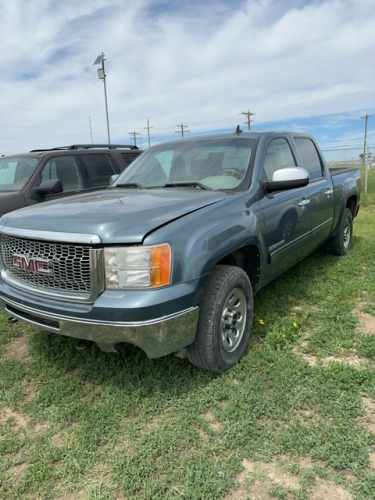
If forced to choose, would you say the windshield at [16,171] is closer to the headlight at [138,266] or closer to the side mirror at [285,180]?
the side mirror at [285,180]

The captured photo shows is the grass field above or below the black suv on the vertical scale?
below

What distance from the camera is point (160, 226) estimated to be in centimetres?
240

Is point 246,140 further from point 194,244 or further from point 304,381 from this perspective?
point 304,381

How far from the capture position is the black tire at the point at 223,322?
2.61m

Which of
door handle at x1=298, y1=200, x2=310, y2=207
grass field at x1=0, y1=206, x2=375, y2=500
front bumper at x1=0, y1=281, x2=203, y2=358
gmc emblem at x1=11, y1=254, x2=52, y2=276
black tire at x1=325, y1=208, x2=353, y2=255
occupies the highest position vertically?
door handle at x1=298, y1=200, x2=310, y2=207

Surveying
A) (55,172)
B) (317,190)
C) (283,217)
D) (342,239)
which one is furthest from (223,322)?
(55,172)

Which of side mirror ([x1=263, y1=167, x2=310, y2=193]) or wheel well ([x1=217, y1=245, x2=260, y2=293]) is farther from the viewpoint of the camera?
side mirror ([x1=263, y1=167, x2=310, y2=193])

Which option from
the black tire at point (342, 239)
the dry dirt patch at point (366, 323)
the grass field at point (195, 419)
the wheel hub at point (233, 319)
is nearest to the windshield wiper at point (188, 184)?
the wheel hub at point (233, 319)

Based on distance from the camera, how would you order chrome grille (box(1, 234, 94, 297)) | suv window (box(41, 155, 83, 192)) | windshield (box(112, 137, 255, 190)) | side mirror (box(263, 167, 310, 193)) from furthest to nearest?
1. suv window (box(41, 155, 83, 192))
2. windshield (box(112, 137, 255, 190))
3. side mirror (box(263, 167, 310, 193))
4. chrome grille (box(1, 234, 94, 297))

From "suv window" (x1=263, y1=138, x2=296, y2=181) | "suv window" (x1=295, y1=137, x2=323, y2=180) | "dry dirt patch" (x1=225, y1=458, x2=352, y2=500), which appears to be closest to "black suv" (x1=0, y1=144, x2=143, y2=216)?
"suv window" (x1=263, y1=138, x2=296, y2=181)

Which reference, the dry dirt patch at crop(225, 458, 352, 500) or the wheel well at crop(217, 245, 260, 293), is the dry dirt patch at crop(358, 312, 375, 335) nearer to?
the wheel well at crop(217, 245, 260, 293)

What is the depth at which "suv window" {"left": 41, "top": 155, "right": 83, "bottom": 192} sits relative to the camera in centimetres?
604

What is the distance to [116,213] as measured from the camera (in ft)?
8.33

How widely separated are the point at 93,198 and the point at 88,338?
49.4 inches
